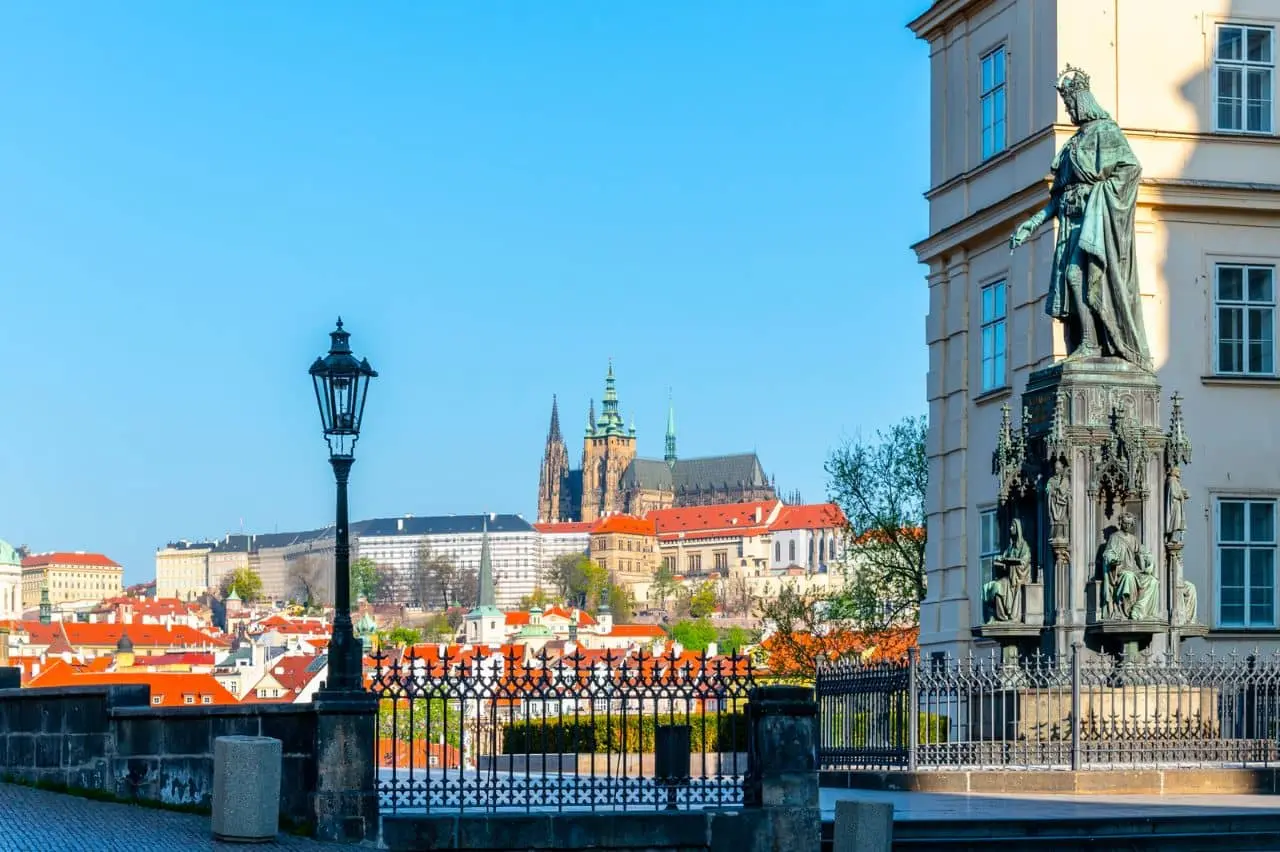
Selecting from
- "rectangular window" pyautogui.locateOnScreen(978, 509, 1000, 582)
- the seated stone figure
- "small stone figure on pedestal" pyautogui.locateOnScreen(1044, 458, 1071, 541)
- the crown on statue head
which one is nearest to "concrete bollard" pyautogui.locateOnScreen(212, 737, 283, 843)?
"small stone figure on pedestal" pyautogui.locateOnScreen(1044, 458, 1071, 541)

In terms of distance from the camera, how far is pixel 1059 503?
74.6ft

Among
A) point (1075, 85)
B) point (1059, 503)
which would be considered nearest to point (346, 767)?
point (1059, 503)

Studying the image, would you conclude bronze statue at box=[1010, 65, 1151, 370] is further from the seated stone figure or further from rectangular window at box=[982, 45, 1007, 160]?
rectangular window at box=[982, 45, 1007, 160]

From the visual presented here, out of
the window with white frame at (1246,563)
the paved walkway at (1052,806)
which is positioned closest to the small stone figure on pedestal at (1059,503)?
the paved walkway at (1052,806)

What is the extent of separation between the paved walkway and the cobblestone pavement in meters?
4.87

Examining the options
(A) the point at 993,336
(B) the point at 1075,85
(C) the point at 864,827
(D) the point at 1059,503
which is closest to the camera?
(C) the point at 864,827

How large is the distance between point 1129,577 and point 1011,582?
1.27 meters

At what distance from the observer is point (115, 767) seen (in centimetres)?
1838

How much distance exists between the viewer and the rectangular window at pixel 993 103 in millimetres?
34375

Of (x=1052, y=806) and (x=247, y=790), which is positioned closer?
(x=247, y=790)

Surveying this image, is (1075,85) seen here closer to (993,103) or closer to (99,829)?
(993,103)

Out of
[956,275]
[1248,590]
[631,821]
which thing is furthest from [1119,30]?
[631,821]

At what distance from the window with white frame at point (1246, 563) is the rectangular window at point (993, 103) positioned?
6.46 m

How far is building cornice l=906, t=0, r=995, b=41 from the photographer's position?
116 feet
